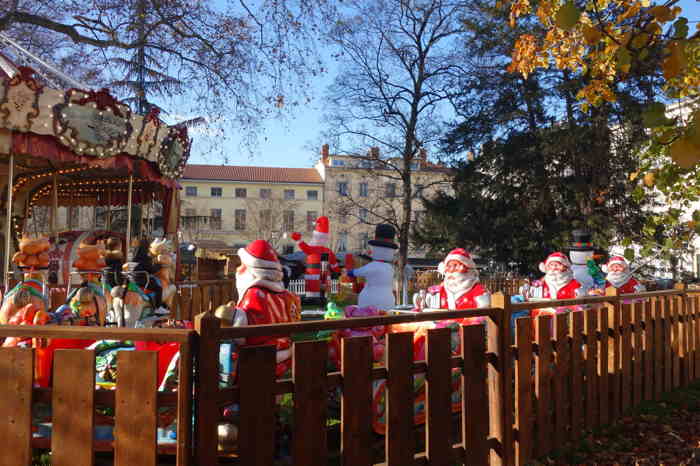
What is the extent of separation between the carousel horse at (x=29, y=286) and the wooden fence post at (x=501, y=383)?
3.53 metres

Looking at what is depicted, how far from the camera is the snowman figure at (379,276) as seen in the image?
737 centimetres

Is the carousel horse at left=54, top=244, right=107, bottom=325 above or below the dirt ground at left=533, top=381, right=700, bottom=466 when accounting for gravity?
above

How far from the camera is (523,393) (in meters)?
3.88

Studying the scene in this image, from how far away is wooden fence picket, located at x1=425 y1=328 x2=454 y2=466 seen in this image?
322cm

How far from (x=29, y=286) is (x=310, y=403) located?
3.17m

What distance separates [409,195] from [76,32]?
35.8ft

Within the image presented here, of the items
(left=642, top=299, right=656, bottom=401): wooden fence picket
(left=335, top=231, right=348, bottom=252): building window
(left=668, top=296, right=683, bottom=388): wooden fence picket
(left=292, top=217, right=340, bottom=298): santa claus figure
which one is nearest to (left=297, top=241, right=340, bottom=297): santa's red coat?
(left=292, top=217, right=340, bottom=298): santa claus figure

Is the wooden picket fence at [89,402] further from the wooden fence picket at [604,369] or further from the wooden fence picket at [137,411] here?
the wooden fence picket at [604,369]

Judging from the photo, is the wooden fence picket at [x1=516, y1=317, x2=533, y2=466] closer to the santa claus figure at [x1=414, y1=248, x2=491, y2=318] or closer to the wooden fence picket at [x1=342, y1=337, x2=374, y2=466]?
the wooden fence picket at [x1=342, y1=337, x2=374, y2=466]

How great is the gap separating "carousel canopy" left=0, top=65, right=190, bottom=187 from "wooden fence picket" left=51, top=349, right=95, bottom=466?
688 centimetres

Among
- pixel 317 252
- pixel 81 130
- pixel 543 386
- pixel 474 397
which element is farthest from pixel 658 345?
Answer: pixel 81 130

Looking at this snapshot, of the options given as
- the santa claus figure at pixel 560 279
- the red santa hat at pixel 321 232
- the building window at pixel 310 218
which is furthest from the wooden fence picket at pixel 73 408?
the building window at pixel 310 218

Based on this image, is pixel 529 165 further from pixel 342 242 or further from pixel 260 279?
pixel 342 242

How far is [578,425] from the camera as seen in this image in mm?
4547
